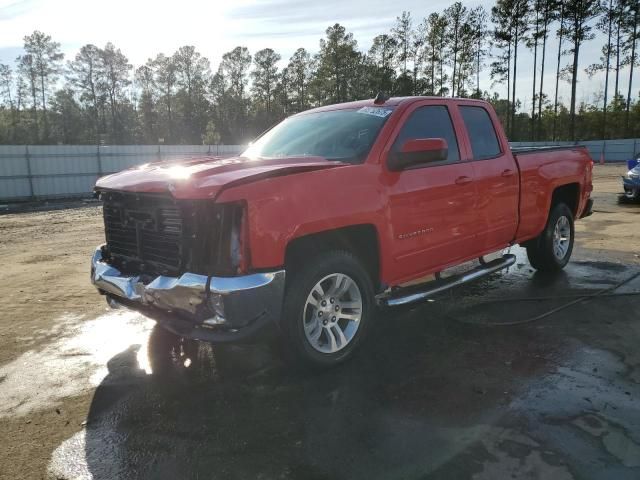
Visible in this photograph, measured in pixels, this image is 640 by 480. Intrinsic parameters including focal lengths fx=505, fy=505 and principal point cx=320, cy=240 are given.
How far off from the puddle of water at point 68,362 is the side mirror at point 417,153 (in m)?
2.45

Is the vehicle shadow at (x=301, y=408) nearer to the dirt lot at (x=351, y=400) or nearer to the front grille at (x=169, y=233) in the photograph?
the dirt lot at (x=351, y=400)

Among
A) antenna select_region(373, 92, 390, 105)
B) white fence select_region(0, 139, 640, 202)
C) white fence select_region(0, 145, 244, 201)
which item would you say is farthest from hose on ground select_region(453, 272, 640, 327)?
white fence select_region(0, 145, 244, 201)

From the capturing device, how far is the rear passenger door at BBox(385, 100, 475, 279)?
13.0ft

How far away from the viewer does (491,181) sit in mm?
4848

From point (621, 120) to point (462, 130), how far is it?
63976 mm

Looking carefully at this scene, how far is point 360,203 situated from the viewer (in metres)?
3.63

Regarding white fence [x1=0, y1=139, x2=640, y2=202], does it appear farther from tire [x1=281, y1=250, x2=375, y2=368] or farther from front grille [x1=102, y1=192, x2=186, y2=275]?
tire [x1=281, y1=250, x2=375, y2=368]

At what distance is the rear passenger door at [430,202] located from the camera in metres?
3.96

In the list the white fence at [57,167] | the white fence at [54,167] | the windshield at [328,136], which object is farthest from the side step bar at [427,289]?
the white fence at [54,167]

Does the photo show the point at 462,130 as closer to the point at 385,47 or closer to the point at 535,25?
the point at 535,25

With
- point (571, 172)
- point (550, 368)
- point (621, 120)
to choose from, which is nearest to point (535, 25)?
point (621, 120)

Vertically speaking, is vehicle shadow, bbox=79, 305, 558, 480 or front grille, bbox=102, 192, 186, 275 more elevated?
front grille, bbox=102, 192, 186, 275

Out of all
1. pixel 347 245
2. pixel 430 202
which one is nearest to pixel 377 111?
pixel 430 202

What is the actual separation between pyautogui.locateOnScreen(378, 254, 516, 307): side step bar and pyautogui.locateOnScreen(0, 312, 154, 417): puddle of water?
1.95 meters
